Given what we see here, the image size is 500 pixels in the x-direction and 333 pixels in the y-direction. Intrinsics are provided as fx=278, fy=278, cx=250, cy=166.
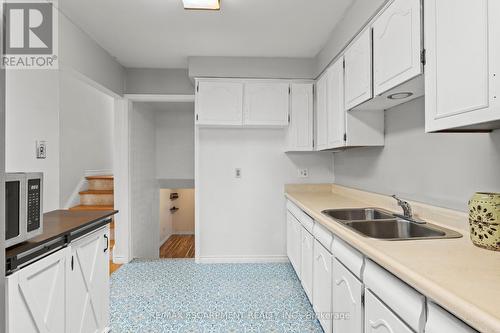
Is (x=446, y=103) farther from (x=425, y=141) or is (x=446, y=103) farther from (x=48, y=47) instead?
(x=48, y=47)

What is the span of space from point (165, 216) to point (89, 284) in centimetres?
461

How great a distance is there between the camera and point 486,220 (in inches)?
44.3

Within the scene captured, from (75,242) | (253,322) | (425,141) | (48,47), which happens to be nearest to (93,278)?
(75,242)

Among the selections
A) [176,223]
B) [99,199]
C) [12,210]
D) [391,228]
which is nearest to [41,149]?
[12,210]

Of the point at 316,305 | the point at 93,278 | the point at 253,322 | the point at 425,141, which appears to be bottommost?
the point at 253,322

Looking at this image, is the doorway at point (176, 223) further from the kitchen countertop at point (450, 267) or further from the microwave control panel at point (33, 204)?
the kitchen countertop at point (450, 267)

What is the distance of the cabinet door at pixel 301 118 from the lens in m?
3.34

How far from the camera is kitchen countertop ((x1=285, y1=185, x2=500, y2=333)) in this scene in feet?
2.30

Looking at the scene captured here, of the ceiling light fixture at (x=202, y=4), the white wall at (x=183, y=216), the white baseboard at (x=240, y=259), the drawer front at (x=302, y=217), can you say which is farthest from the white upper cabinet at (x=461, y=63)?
the white wall at (x=183, y=216)

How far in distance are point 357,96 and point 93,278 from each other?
87.5 inches

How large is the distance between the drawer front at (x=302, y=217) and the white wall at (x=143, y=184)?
2.17 meters

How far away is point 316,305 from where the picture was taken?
2072 mm

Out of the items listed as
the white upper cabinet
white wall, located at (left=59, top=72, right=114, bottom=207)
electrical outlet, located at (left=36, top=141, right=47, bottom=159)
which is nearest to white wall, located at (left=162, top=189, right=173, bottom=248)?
white wall, located at (left=59, top=72, right=114, bottom=207)

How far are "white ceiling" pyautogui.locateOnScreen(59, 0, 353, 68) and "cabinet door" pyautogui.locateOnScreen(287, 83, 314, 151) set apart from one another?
431 millimetres
